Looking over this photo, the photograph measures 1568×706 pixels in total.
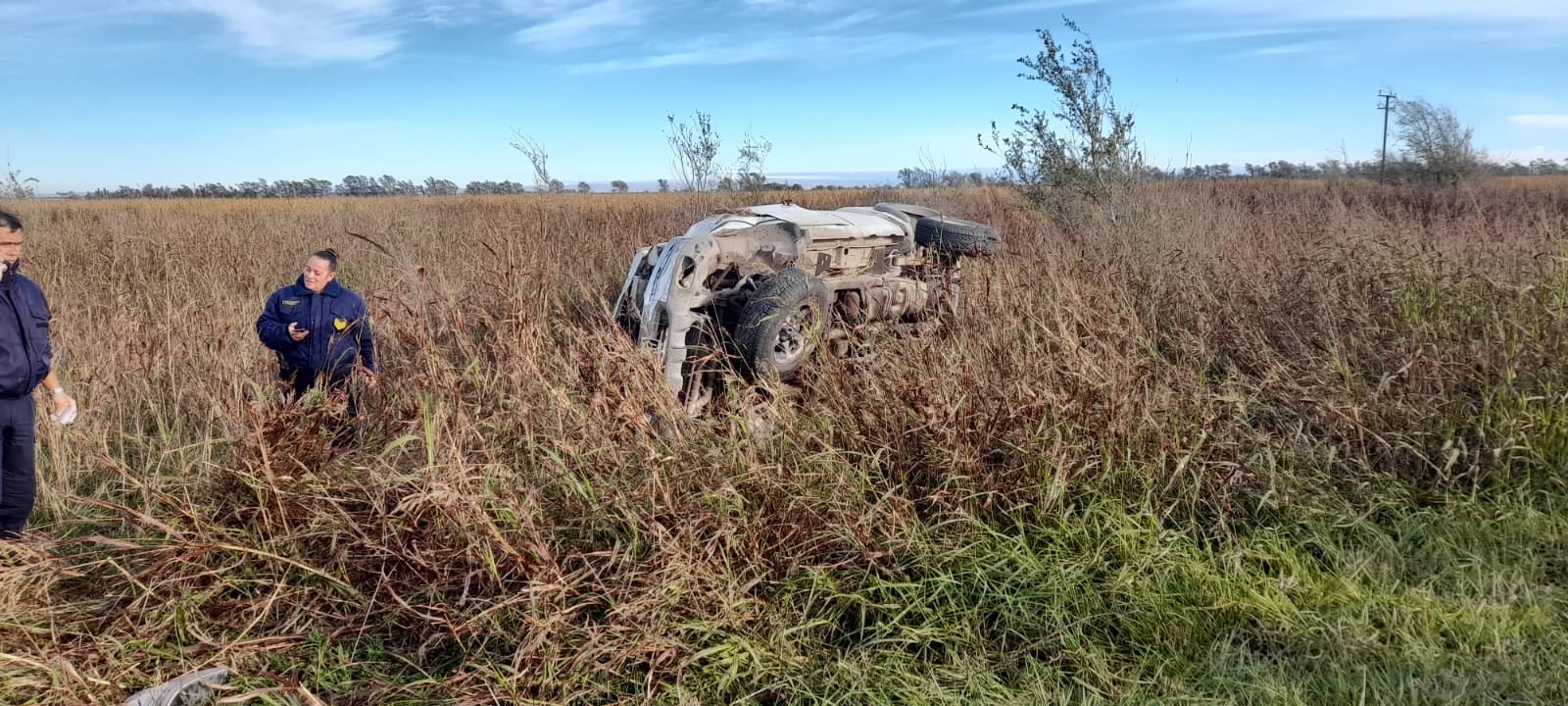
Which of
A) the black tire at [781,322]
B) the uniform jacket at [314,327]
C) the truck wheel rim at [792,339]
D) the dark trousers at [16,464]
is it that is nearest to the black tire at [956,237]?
the black tire at [781,322]

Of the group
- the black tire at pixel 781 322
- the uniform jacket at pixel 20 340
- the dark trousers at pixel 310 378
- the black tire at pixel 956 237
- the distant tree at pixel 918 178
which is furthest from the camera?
the distant tree at pixel 918 178

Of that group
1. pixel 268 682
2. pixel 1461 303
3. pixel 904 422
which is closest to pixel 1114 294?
pixel 1461 303

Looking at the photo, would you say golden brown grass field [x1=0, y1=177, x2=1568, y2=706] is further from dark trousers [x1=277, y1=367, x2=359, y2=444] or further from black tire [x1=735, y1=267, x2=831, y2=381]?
black tire [x1=735, y1=267, x2=831, y2=381]

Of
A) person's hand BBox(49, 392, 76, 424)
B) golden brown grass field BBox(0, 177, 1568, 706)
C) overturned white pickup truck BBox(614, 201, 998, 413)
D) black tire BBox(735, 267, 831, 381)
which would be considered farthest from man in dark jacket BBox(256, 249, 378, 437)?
black tire BBox(735, 267, 831, 381)

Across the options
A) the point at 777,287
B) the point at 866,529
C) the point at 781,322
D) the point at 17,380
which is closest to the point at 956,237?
the point at 777,287

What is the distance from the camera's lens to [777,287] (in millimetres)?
4684

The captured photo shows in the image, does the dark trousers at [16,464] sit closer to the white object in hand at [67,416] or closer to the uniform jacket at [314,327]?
the white object in hand at [67,416]

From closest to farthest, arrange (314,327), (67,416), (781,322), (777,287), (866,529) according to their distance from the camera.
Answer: (866,529)
(67,416)
(314,327)
(781,322)
(777,287)

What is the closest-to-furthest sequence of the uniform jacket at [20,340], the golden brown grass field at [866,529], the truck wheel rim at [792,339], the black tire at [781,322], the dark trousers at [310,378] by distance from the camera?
the golden brown grass field at [866,529], the uniform jacket at [20,340], the dark trousers at [310,378], the black tire at [781,322], the truck wheel rim at [792,339]

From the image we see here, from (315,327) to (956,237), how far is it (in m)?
4.49

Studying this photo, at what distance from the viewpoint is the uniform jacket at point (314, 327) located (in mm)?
4176

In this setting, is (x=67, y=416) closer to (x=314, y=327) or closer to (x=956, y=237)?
(x=314, y=327)

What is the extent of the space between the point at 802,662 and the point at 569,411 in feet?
4.31

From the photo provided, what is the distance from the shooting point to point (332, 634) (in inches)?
99.7
